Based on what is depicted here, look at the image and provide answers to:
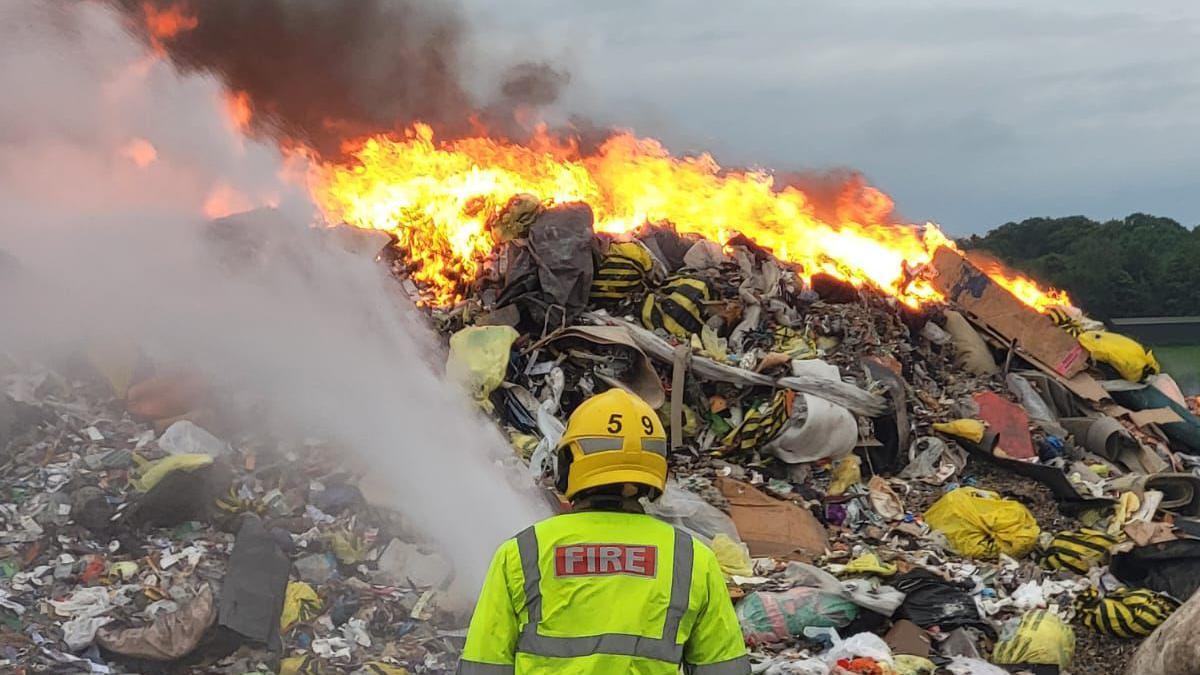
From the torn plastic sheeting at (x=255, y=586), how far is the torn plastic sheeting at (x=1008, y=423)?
5881mm

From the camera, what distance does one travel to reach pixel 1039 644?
5.60 metres

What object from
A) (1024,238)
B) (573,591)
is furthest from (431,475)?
(1024,238)

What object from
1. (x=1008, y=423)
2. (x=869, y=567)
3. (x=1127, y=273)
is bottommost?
(x=869, y=567)

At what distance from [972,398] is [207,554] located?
664cm

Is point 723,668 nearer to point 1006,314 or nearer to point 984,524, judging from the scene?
point 984,524

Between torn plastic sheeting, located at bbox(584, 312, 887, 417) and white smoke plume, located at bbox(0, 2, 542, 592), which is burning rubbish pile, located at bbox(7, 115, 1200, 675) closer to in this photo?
torn plastic sheeting, located at bbox(584, 312, 887, 417)

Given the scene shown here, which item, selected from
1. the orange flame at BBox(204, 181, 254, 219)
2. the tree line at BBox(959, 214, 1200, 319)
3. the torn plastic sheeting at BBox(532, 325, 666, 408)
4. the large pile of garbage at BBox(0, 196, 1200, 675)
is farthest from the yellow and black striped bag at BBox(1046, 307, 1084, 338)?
the tree line at BBox(959, 214, 1200, 319)

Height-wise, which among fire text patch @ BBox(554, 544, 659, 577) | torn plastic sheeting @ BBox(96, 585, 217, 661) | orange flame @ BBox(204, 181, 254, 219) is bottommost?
fire text patch @ BBox(554, 544, 659, 577)

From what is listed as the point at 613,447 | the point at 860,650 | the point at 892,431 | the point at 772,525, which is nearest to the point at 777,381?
the point at 892,431

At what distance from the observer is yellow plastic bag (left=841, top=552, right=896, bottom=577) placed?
249 inches

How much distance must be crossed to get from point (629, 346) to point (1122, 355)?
563 cm

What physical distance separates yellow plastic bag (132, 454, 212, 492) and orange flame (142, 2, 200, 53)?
19.4 feet

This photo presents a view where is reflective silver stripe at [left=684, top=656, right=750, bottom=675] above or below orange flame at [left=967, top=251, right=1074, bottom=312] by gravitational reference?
below

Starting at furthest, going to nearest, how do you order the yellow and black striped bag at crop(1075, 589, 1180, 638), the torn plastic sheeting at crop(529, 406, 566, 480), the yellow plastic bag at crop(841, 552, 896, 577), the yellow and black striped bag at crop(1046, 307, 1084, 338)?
1. the yellow and black striped bag at crop(1046, 307, 1084, 338)
2. the torn plastic sheeting at crop(529, 406, 566, 480)
3. the yellow plastic bag at crop(841, 552, 896, 577)
4. the yellow and black striped bag at crop(1075, 589, 1180, 638)
